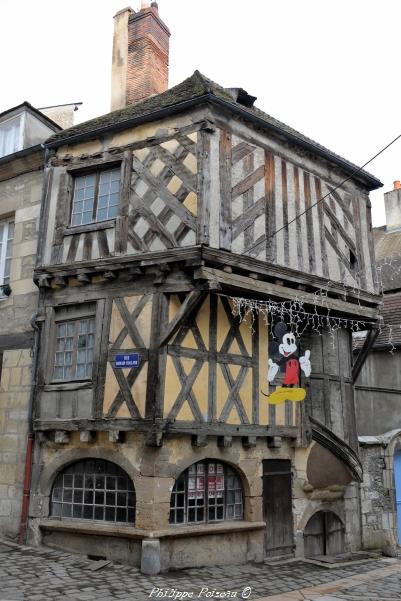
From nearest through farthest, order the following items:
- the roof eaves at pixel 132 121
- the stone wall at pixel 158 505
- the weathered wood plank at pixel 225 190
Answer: the stone wall at pixel 158 505, the weathered wood plank at pixel 225 190, the roof eaves at pixel 132 121

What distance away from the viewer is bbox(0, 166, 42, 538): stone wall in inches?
322

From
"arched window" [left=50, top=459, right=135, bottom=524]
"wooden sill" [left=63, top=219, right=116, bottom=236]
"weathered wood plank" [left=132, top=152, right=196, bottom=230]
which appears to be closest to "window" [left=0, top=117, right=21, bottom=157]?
"wooden sill" [left=63, top=219, right=116, bottom=236]

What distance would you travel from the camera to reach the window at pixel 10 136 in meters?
10.1

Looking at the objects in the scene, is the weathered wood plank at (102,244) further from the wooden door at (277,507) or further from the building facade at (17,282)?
the wooden door at (277,507)

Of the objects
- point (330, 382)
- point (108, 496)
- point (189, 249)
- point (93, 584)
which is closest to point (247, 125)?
point (189, 249)

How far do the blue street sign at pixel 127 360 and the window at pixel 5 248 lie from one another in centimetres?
295

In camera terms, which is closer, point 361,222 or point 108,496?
point 108,496

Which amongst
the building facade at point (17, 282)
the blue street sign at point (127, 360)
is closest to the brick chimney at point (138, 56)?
the building facade at point (17, 282)

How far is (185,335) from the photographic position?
25.0 ft

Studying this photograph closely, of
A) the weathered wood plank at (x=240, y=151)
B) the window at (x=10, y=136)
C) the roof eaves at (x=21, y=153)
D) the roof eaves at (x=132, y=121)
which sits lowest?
the weathered wood plank at (x=240, y=151)

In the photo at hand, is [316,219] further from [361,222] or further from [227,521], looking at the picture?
[227,521]

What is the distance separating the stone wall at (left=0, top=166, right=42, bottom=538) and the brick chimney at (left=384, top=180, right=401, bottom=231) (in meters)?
13.8

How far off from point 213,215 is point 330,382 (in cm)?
395

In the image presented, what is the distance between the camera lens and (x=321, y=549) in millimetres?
9008
